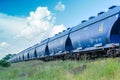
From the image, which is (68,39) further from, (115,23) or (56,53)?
(115,23)

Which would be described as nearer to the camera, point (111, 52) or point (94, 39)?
point (111, 52)

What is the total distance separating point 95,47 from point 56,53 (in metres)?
12.5

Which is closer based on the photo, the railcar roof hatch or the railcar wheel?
the railcar wheel

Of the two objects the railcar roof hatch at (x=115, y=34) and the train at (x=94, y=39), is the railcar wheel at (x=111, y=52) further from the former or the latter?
the railcar roof hatch at (x=115, y=34)

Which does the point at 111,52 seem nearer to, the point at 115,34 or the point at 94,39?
the point at 115,34

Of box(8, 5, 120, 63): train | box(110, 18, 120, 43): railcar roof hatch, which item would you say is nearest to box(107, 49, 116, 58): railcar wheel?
box(8, 5, 120, 63): train

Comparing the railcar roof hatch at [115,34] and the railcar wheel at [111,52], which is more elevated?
→ the railcar roof hatch at [115,34]

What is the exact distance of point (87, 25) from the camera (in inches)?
898

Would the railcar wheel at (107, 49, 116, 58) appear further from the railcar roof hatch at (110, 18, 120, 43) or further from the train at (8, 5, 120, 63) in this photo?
the railcar roof hatch at (110, 18, 120, 43)

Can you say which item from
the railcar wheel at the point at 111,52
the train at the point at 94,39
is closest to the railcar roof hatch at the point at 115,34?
the train at the point at 94,39

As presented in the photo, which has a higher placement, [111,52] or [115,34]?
[115,34]

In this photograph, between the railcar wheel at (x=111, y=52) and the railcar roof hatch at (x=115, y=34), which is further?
the railcar roof hatch at (x=115, y=34)

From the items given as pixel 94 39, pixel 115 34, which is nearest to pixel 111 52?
pixel 115 34

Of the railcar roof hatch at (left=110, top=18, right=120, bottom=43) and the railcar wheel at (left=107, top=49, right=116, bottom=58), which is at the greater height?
the railcar roof hatch at (left=110, top=18, right=120, bottom=43)
